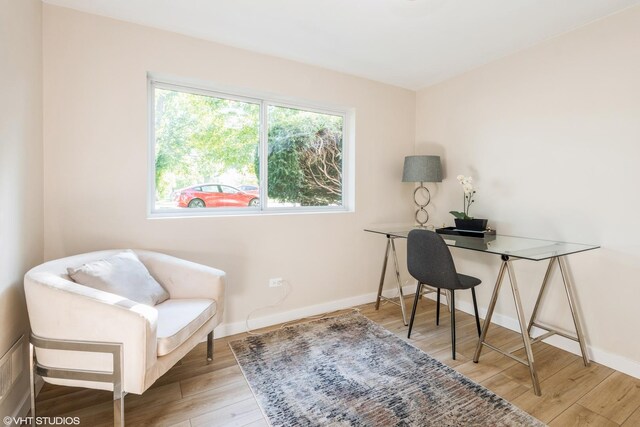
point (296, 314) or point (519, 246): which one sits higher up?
point (519, 246)

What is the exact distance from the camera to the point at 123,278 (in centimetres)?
175

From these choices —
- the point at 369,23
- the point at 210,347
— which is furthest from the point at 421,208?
the point at 210,347

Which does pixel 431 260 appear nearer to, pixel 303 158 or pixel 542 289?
pixel 542 289

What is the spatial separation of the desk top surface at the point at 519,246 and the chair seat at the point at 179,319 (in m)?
1.80

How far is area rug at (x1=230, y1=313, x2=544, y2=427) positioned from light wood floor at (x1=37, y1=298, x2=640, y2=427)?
0.10m

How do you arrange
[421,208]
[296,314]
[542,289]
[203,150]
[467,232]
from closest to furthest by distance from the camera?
1. [542,289]
2. [203,150]
3. [467,232]
4. [296,314]
5. [421,208]

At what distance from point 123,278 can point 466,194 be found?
2911mm

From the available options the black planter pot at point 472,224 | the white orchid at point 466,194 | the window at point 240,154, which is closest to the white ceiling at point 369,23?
the window at point 240,154

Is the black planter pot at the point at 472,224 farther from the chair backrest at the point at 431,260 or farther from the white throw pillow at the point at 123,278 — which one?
the white throw pillow at the point at 123,278

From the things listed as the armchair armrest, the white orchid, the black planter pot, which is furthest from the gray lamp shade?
the armchair armrest

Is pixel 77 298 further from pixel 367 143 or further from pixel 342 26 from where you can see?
pixel 367 143

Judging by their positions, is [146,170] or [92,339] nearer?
[92,339]

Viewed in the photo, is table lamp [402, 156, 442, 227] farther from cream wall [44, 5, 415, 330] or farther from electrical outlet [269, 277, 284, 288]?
electrical outlet [269, 277, 284, 288]

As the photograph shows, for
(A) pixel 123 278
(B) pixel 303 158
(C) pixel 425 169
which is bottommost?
(A) pixel 123 278
